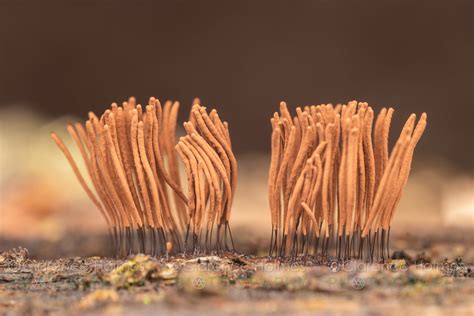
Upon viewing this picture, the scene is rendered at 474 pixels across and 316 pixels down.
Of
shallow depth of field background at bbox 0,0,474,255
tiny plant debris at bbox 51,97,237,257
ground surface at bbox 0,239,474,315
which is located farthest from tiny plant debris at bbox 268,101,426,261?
shallow depth of field background at bbox 0,0,474,255

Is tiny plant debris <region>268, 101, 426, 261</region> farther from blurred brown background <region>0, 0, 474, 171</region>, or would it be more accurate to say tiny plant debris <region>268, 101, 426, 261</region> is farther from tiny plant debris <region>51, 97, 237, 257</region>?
blurred brown background <region>0, 0, 474, 171</region>

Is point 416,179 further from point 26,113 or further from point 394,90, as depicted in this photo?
point 26,113

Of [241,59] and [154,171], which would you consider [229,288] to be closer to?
[154,171]

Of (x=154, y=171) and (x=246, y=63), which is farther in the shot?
(x=246, y=63)

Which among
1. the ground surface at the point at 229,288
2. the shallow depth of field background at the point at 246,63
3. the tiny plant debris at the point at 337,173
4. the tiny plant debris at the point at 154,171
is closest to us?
the ground surface at the point at 229,288

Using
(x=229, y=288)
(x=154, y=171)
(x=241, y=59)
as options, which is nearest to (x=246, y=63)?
(x=241, y=59)

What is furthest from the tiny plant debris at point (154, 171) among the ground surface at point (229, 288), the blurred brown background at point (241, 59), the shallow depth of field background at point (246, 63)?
the blurred brown background at point (241, 59)

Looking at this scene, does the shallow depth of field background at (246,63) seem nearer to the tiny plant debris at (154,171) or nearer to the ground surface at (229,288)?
the tiny plant debris at (154,171)

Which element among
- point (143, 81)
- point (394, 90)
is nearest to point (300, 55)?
point (394, 90)
